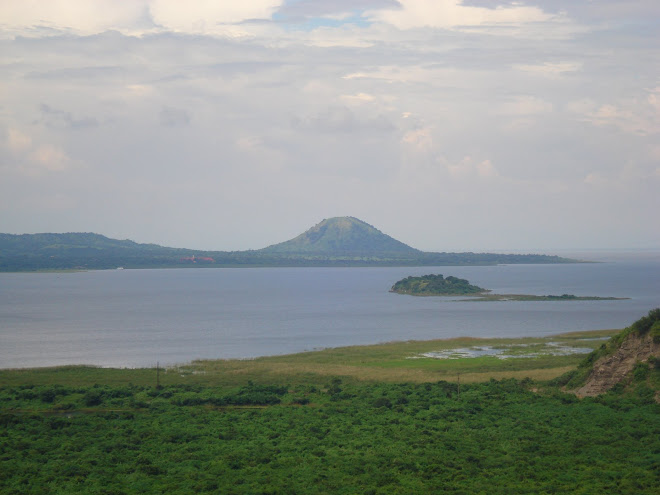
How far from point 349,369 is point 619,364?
78.0 ft

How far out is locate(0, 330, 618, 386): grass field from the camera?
54.8m

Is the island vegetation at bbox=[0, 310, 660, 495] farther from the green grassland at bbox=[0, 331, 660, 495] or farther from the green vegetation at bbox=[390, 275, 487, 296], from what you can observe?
the green vegetation at bbox=[390, 275, 487, 296]

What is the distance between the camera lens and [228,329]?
102 meters

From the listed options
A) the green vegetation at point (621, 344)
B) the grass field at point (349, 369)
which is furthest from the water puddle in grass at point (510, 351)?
the green vegetation at point (621, 344)

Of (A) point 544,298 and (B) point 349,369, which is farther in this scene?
(A) point 544,298

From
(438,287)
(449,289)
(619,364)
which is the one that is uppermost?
(619,364)

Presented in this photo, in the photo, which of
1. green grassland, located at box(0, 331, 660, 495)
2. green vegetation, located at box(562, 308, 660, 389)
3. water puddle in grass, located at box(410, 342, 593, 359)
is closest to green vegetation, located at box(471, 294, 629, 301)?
water puddle in grass, located at box(410, 342, 593, 359)

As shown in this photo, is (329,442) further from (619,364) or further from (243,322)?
(243,322)

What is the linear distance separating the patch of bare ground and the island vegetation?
341 mm

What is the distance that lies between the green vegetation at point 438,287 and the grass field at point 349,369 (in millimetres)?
99137

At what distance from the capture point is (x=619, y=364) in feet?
147

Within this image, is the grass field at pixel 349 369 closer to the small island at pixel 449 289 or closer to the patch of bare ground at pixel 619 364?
the patch of bare ground at pixel 619 364

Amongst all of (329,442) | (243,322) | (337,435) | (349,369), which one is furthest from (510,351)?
(243,322)

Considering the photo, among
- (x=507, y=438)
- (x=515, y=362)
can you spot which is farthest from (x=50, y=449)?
(x=515, y=362)
